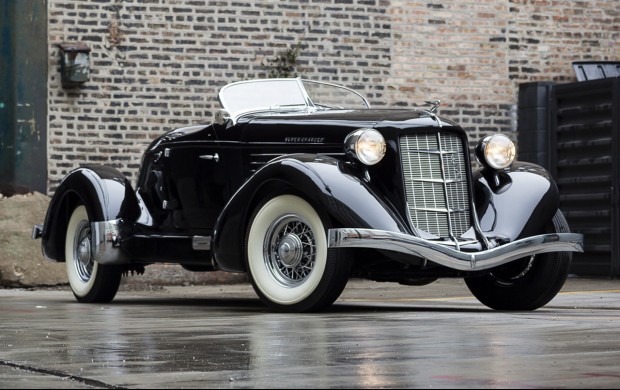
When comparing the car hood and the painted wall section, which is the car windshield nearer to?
the car hood

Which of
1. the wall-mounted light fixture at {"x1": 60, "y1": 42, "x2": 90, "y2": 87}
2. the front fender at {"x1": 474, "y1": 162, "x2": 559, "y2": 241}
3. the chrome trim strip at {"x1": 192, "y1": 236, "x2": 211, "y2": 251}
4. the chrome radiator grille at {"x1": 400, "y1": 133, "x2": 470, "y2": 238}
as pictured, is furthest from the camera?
the wall-mounted light fixture at {"x1": 60, "y1": 42, "x2": 90, "y2": 87}

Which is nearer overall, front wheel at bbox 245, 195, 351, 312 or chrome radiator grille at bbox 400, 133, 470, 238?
front wheel at bbox 245, 195, 351, 312

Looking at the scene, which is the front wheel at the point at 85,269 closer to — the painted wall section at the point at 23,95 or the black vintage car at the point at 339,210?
the black vintage car at the point at 339,210

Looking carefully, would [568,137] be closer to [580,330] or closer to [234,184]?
[234,184]

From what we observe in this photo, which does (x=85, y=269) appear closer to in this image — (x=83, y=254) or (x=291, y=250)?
(x=83, y=254)

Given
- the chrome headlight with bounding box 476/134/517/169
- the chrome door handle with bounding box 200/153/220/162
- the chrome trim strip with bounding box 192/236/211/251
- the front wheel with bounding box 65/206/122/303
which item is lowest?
the front wheel with bounding box 65/206/122/303

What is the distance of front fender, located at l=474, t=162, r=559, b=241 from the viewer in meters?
9.08

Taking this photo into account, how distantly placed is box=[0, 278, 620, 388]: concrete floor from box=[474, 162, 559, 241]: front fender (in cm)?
56

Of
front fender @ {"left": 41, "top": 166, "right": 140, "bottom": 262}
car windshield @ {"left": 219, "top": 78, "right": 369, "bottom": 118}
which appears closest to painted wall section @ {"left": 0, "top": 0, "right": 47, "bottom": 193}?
front fender @ {"left": 41, "top": 166, "right": 140, "bottom": 262}

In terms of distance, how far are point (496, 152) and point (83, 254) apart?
3328 mm

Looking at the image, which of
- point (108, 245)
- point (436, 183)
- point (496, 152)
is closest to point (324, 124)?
point (436, 183)

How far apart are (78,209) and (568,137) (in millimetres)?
6980

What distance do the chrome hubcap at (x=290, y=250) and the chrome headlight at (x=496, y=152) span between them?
1.43 m

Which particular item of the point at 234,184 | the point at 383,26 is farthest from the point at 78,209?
the point at 383,26
